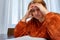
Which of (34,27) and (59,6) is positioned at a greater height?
(59,6)

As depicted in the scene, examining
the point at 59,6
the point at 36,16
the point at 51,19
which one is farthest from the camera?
the point at 59,6

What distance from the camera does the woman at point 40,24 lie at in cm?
100

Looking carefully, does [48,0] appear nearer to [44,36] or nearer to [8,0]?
[8,0]

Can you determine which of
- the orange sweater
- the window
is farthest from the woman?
the window

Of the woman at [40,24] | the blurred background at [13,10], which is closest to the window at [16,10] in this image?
the blurred background at [13,10]

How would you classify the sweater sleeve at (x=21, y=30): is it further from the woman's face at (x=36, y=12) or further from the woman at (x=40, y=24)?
the woman's face at (x=36, y=12)

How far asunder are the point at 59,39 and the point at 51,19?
0.58 feet

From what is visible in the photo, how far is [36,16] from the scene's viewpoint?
3.84ft

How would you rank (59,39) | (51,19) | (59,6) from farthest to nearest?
(59,6) → (51,19) → (59,39)

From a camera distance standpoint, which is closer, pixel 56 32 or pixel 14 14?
pixel 56 32

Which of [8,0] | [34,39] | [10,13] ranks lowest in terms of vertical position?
[34,39]

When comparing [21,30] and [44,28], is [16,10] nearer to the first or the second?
[21,30]

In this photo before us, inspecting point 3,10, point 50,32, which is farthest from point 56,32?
point 3,10

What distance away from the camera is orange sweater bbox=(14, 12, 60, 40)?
3.25ft
